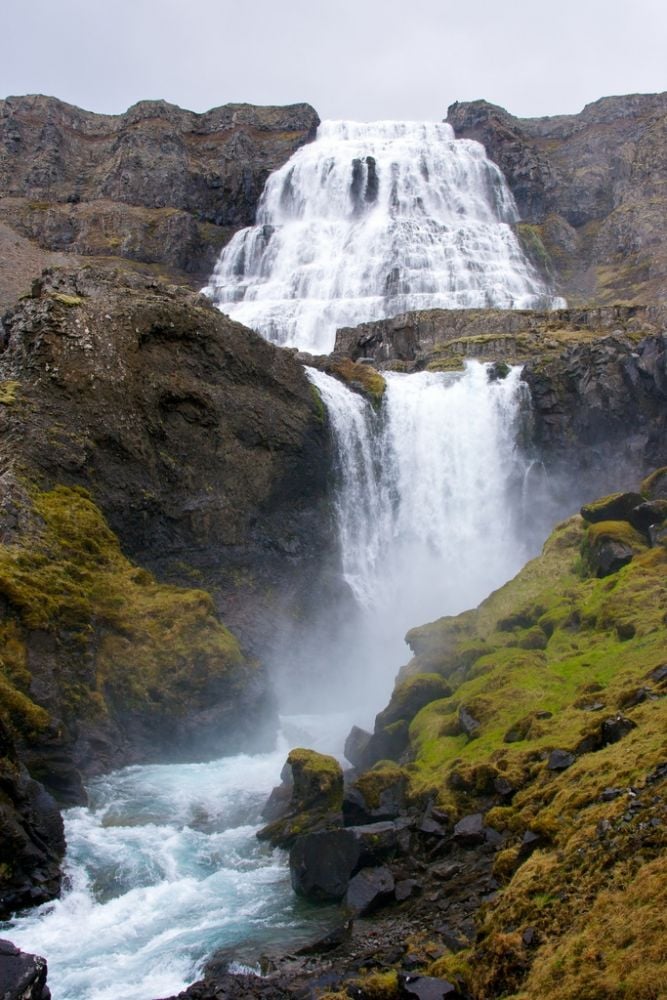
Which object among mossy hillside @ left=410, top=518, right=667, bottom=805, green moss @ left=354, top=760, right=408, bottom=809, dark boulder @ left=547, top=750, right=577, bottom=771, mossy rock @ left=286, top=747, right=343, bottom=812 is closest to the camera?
dark boulder @ left=547, top=750, right=577, bottom=771

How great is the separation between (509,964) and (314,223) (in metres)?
82.4

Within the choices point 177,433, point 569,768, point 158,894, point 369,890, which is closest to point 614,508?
point 569,768

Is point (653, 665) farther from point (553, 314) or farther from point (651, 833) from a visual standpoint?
point (553, 314)

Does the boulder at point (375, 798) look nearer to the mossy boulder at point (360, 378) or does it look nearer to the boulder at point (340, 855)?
the boulder at point (340, 855)

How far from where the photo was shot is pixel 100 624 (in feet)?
81.1

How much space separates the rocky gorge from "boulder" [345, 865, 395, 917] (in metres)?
0.06

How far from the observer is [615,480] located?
41.0 metres

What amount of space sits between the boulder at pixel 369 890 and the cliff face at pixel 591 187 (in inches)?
2732

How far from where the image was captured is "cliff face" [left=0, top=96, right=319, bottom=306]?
283 ft

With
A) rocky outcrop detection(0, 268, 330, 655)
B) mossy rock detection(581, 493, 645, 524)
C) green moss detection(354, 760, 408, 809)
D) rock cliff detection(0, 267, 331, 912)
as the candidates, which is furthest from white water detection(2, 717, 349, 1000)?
mossy rock detection(581, 493, 645, 524)

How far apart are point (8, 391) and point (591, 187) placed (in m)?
89.5

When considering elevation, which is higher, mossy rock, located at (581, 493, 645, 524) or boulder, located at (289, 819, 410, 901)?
mossy rock, located at (581, 493, 645, 524)

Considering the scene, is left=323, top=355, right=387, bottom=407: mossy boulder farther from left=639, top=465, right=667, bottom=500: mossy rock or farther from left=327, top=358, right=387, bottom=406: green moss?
left=639, top=465, right=667, bottom=500: mossy rock

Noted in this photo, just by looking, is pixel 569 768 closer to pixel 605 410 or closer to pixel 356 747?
pixel 356 747
